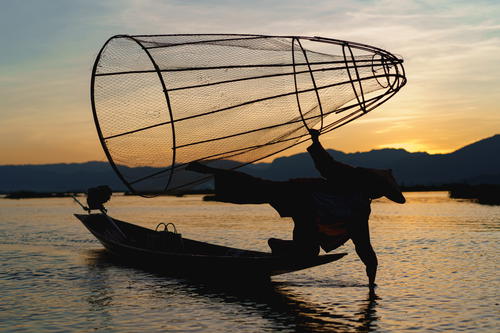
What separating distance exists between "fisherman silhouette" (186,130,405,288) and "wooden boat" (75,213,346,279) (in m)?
0.88

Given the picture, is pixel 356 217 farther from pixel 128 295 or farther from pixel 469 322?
pixel 128 295

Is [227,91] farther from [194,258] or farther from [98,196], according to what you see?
[98,196]

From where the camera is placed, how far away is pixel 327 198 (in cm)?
1241

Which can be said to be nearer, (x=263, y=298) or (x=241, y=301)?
(x=241, y=301)

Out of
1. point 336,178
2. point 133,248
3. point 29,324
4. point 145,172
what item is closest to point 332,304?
point 336,178

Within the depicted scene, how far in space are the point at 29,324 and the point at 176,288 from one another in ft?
15.2

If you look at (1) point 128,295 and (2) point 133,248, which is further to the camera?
(2) point 133,248

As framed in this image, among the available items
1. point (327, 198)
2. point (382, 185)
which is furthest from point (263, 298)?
point (382, 185)

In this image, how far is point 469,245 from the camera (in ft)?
92.2

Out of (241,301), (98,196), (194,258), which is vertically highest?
(98,196)

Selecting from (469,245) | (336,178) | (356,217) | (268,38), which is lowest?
(469,245)

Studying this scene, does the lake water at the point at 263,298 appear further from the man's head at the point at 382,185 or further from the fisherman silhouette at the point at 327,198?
the man's head at the point at 382,185

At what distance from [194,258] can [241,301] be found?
2.23 meters

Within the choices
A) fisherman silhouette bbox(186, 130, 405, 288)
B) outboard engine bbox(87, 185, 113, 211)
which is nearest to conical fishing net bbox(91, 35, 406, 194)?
fisherman silhouette bbox(186, 130, 405, 288)
